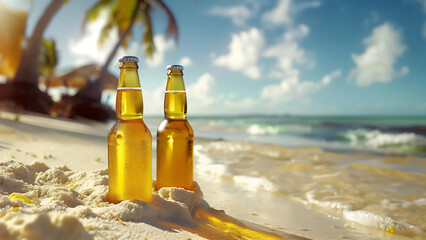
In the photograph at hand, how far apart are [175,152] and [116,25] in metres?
17.1

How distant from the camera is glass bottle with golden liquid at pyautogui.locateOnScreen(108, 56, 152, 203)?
1314mm

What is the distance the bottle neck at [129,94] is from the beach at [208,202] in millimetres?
365

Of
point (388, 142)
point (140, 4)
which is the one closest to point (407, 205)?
point (388, 142)

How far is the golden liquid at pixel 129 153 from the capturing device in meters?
1.31

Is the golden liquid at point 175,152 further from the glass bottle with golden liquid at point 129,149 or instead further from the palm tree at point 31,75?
the palm tree at point 31,75

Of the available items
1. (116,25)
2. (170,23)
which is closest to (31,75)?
(170,23)

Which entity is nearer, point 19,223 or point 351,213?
point 19,223

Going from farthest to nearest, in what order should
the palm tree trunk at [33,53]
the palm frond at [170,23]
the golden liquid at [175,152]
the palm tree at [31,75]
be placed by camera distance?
1. the palm frond at [170,23]
2. the palm tree trunk at [33,53]
3. the palm tree at [31,75]
4. the golden liquid at [175,152]

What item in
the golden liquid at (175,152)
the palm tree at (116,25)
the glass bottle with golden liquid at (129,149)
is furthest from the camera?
the palm tree at (116,25)

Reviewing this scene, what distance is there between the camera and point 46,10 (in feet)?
33.9

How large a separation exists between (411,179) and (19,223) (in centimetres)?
397

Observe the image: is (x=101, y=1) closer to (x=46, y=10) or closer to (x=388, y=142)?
(x=46, y=10)

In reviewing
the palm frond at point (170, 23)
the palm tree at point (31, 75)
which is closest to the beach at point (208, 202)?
the palm tree at point (31, 75)

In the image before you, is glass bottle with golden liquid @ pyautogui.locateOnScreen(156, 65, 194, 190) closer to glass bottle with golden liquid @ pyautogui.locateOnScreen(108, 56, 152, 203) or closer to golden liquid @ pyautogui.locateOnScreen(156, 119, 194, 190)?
golden liquid @ pyautogui.locateOnScreen(156, 119, 194, 190)
